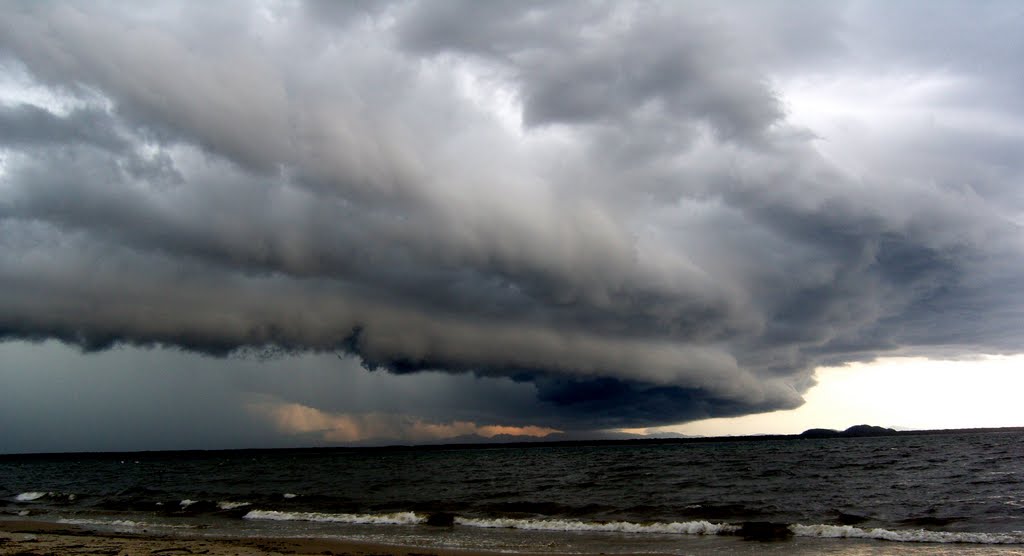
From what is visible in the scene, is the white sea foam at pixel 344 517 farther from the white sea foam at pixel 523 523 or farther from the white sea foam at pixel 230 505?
the white sea foam at pixel 230 505

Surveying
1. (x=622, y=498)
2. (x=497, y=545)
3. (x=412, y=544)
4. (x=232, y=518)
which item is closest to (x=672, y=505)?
(x=622, y=498)

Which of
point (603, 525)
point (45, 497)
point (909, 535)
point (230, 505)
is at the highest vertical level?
point (909, 535)

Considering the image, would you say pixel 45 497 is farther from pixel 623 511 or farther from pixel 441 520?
pixel 623 511

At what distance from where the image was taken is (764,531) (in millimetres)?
27203

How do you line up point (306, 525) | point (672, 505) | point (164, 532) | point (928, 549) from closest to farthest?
point (928, 549) < point (164, 532) < point (306, 525) < point (672, 505)

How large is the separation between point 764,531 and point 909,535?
5.34m

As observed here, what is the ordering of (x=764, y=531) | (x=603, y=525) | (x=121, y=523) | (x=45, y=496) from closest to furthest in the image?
(x=764, y=531) → (x=603, y=525) → (x=121, y=523) → (x=45, y=496)

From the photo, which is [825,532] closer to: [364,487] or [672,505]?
[672,505]

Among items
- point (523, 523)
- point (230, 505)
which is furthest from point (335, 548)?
point (230, 505)

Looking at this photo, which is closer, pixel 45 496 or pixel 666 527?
pixel 666 527

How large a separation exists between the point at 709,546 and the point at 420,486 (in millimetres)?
35445

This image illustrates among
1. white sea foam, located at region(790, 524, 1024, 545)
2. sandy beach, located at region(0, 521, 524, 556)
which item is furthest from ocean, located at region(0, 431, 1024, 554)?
sandy beach, located at region(0, 521, 524, 556)

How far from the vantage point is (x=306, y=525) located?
3303 cm

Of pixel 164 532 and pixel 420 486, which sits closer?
pixel 164 532
